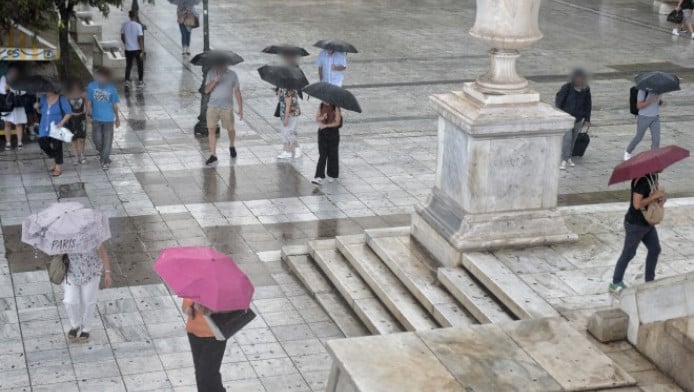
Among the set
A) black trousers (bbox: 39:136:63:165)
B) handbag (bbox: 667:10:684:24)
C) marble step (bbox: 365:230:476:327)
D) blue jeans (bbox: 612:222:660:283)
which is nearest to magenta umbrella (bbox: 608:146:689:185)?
blue jeans (bbox: 612:222:660:283)

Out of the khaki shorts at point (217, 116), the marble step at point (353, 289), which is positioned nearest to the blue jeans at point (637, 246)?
the marble step at point (353, 289)

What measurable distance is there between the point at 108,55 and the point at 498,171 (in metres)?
13.2

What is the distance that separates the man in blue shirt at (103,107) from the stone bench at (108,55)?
6.71 meters

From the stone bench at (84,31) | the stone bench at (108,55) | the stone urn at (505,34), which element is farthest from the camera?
the stone bench at (84,31)

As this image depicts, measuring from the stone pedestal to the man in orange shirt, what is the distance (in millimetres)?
3419

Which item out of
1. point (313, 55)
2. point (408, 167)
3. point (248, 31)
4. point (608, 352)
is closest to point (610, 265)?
point (608, 352)

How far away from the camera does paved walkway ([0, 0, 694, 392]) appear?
35.0 ft

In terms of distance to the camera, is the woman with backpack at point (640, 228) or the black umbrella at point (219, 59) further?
the black umbrella at point (219, 59)

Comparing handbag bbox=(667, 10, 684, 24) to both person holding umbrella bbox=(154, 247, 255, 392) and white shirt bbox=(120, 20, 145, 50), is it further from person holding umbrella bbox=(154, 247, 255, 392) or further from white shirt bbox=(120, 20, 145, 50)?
person holding umbrella bbox=(154, 247, 255, 392)

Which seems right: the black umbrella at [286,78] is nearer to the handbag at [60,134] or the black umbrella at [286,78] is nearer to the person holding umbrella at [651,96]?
the handbag at [60,134]

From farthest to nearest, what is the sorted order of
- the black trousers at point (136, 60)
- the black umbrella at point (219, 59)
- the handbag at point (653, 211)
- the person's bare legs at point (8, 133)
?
1. the black trousers at point (136, 60)
2. the person's bare legs at point (8, 133)
3. the black umbrella at point (219, 59)
4. the handbag at point (653, 211)

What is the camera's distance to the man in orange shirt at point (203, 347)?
873 centimetres

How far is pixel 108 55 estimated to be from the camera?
22.8 metres

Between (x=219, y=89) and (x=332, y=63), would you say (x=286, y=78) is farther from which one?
(x=332, y=63)
